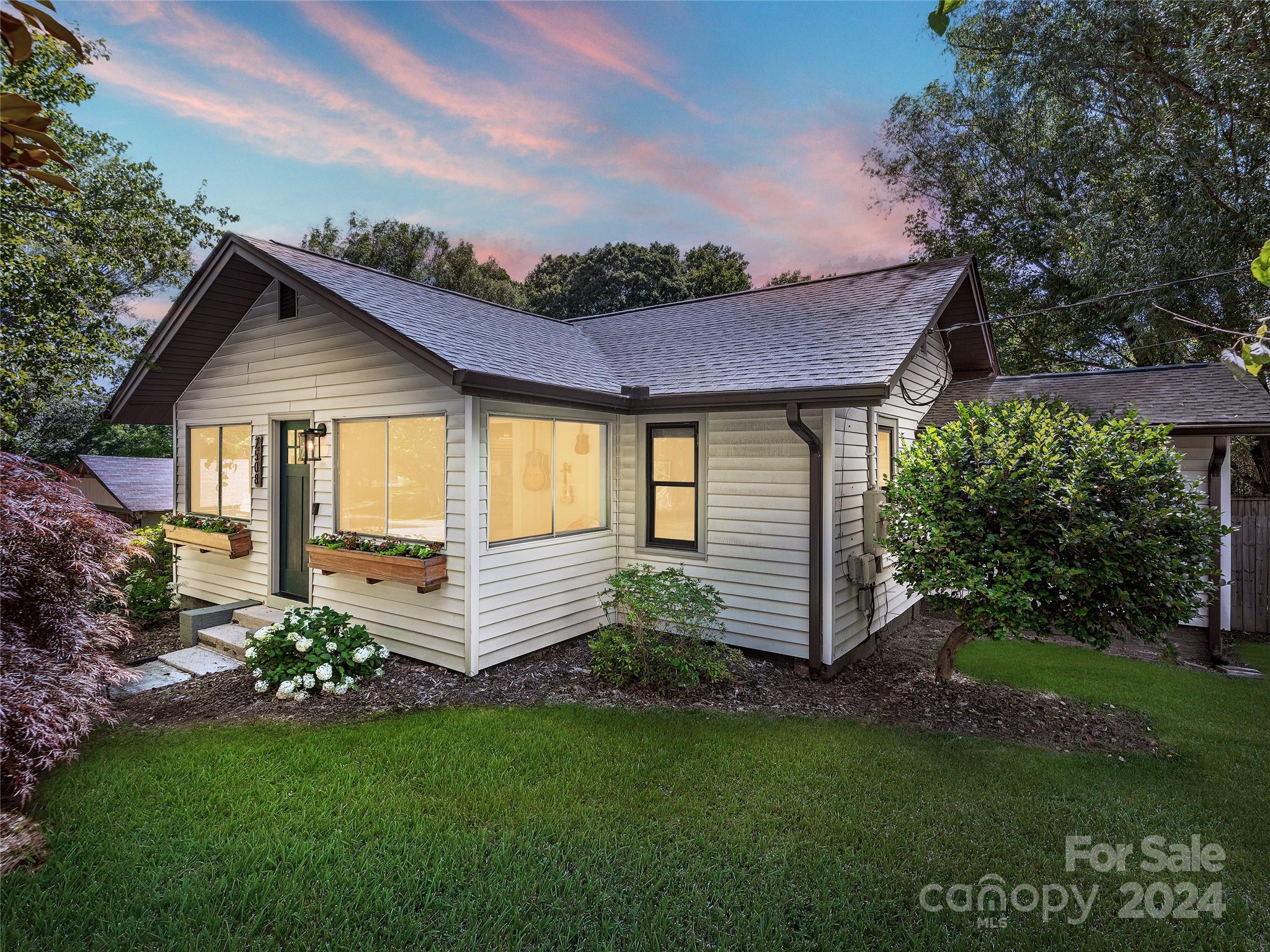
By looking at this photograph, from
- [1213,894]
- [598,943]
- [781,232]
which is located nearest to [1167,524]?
[1213,894]

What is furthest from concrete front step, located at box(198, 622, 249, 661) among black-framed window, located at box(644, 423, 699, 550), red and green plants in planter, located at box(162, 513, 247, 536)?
black-framed window, located at box(644, 423, 699, 550)

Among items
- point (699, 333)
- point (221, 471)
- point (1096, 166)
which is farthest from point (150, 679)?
point (1096, 166)

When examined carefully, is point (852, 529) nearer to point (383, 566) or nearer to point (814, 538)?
point (814, 538)

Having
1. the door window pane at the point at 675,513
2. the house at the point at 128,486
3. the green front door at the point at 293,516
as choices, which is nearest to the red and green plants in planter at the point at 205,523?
the green front door at the point at 293,516

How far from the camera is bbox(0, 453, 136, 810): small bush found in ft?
11.7

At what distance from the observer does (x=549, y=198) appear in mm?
15641

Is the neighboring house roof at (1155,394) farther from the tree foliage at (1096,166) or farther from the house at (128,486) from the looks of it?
the house at (128,486)

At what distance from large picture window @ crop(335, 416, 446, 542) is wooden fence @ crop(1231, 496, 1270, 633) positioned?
31.7ft

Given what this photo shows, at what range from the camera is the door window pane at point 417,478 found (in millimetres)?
5762

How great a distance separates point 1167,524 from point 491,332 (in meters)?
6.63

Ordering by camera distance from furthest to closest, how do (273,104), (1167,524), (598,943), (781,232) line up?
1. (781,232)
2. (273,104)
3. (1167,524)
4. (598,943)

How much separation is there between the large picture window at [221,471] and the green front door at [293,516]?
571 millimetres

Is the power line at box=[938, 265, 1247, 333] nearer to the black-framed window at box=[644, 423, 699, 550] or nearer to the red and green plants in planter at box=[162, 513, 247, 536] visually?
the black-framed window at box=[644, 423, 699, 550]

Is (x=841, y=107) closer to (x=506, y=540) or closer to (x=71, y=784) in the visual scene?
(x=506, y=540)
